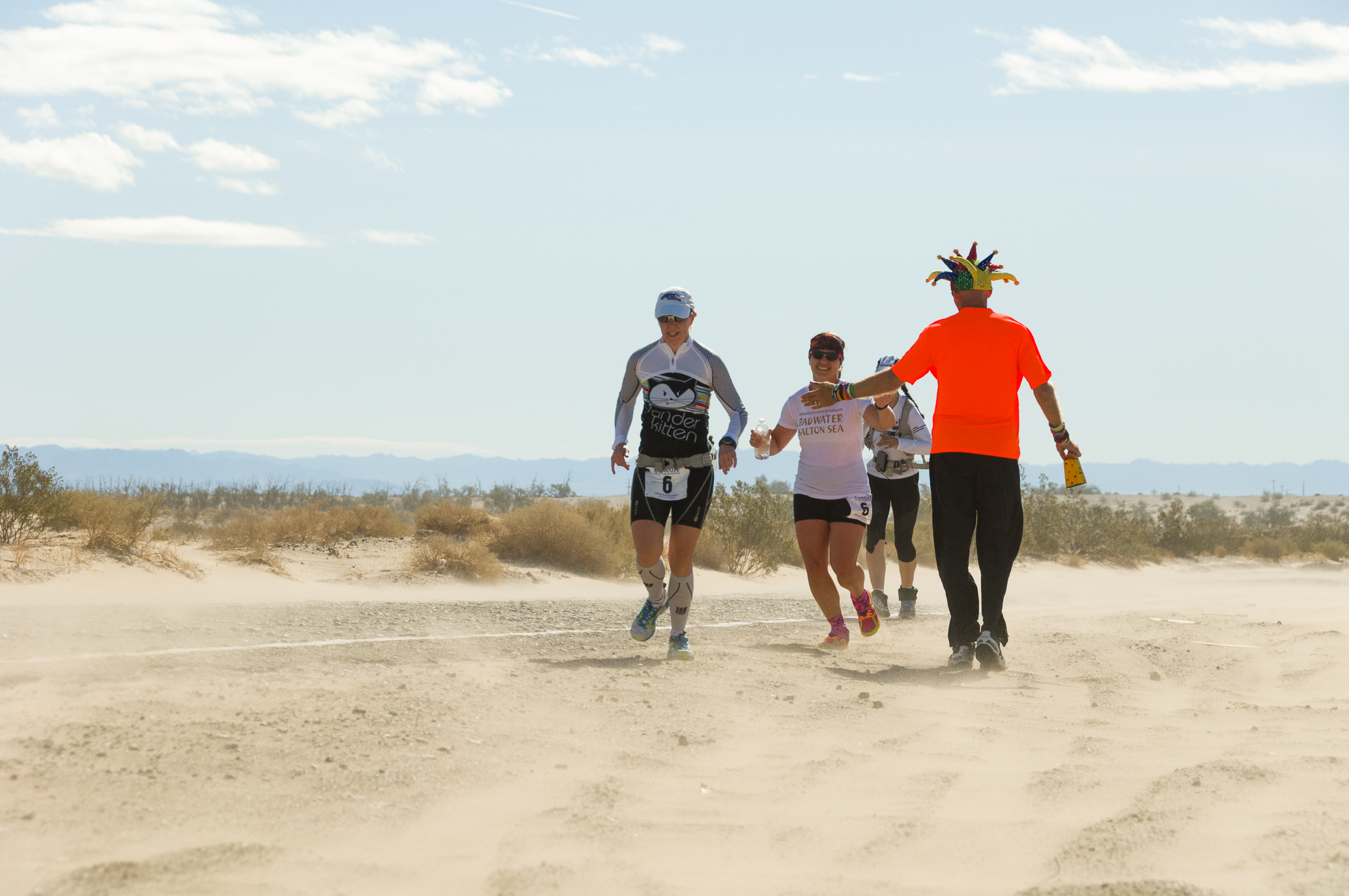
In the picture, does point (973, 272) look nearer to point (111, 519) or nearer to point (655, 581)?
point (655, 581)

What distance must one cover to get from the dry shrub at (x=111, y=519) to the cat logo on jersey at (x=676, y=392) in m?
6.53

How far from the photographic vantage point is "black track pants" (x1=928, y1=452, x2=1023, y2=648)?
682 cm

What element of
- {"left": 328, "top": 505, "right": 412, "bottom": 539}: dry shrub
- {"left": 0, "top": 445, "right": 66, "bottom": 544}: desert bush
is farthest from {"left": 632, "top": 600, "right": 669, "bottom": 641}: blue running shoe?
{"left": 328, "top": 505, "right": 412, "bottom": 539}: dry shrub

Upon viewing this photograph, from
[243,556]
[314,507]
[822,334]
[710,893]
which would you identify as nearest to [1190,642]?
[822,334]

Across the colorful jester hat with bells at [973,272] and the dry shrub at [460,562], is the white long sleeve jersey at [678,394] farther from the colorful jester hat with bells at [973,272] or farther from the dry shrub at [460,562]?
the dry shrub at [460,562]

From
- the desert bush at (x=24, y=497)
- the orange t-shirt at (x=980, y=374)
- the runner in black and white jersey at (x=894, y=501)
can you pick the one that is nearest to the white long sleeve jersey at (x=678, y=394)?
the orange t-shirt at (x=980, y=374)

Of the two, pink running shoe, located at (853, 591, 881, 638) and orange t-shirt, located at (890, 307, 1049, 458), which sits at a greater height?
orange t-shirt, located at (890, 307, 1049, 458)

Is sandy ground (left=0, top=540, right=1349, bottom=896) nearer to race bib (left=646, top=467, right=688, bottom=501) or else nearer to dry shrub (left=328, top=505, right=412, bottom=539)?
race bib (left=646, top=467, right=688, bottom=501)

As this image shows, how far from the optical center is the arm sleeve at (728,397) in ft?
24.3

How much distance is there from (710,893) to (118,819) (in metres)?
1.75

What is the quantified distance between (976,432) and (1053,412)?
0.52 meters

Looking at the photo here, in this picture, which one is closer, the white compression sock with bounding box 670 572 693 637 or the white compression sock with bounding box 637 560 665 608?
the white compression sock with bounding box 670 572 693 637

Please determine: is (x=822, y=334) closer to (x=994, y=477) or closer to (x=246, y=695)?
(x=994, y=477)

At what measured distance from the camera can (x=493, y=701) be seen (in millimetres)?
5070
